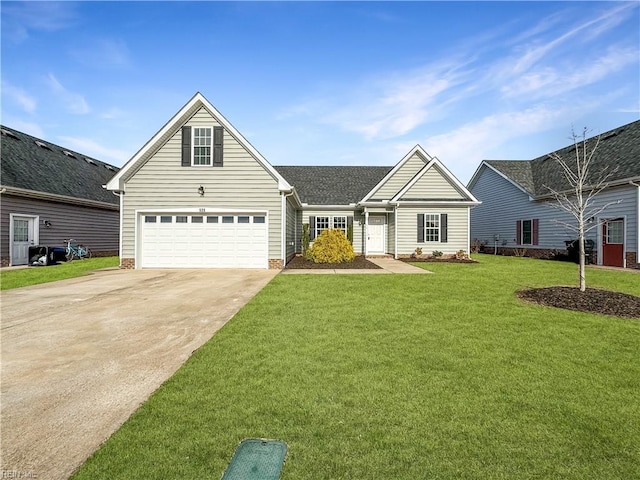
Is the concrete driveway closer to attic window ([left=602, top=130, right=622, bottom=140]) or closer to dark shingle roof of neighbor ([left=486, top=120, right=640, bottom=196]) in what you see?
dark shingle roof of neighbor ([left=486, top=120, right=640, bottom=196])

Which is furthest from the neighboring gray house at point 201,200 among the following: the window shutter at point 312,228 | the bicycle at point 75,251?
the bicycle at point 75,251

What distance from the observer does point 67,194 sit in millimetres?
17938

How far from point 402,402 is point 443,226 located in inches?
682

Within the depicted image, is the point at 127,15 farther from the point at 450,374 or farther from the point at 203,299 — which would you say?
the point at 450,374

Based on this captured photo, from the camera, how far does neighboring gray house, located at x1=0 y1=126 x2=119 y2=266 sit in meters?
15.2

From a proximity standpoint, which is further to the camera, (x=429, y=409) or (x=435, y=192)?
(x=435, y=192)

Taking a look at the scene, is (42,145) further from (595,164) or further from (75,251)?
(595,164)

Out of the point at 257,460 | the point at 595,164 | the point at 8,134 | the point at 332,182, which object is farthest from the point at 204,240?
the point at 595,164

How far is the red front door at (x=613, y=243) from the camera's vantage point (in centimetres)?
1545

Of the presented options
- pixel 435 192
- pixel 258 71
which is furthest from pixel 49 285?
pixel 435 192

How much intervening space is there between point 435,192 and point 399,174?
279 cm

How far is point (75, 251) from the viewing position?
18.5 m

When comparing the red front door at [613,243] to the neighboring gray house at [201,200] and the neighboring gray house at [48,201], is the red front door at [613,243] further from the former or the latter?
the neighboring gray house at [48,201]

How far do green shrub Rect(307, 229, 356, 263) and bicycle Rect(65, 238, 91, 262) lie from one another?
43.9ft
